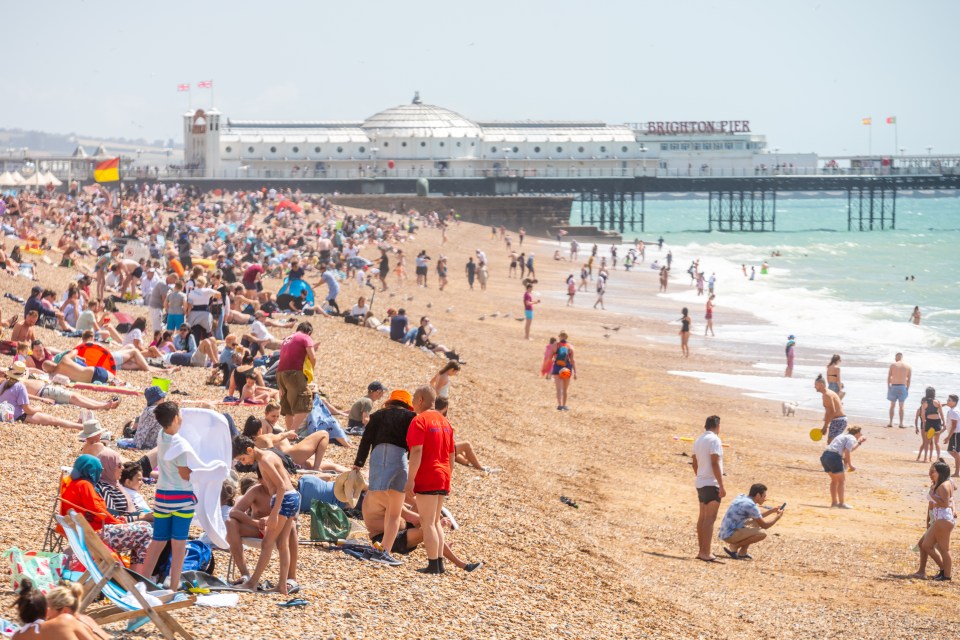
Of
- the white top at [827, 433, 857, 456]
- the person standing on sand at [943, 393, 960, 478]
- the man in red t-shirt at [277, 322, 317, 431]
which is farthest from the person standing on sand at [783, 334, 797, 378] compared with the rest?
the man in red t-shirt at [277, 322, 317, 431]

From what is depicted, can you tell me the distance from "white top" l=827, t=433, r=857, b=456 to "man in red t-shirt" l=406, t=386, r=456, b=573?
575 centimetres

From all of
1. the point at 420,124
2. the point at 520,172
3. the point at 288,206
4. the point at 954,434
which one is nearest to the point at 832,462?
the point at 954,434

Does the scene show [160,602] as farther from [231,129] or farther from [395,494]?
[231,129]

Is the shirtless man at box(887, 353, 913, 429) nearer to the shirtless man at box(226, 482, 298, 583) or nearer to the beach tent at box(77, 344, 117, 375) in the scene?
the beach tent at box(77, 344, 117, 375)

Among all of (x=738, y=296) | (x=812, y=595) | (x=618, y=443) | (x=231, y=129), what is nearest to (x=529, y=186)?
(x=231, y=129)

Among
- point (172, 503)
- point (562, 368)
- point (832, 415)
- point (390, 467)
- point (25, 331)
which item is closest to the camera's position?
point (172, 503)

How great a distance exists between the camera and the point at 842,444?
40.5 ft

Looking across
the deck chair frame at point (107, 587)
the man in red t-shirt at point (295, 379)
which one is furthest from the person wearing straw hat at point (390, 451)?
the man in red t-shirt at point (295, 379)

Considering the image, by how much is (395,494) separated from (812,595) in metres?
3.43

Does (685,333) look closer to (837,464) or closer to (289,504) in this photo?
(837,464)

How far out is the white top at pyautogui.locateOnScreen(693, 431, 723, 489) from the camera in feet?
32.2

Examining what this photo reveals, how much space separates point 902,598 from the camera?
30.1 ft

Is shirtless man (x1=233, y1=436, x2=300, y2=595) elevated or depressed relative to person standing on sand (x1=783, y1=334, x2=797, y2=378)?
elevated

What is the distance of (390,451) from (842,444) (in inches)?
243
